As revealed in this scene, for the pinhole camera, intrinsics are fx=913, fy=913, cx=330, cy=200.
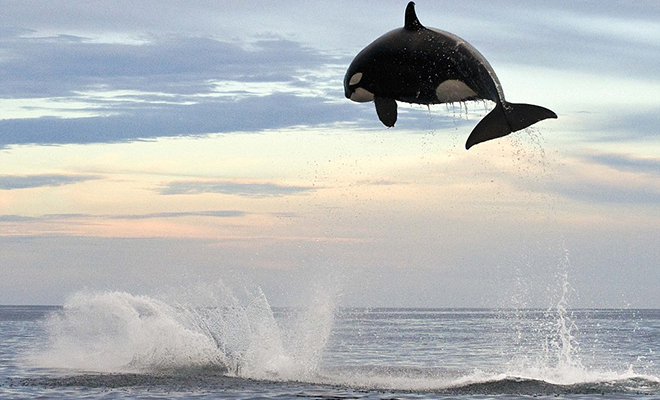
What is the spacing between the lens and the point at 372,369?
31812 mm

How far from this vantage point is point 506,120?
14.8 metres

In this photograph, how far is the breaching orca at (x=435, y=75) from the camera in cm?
1467

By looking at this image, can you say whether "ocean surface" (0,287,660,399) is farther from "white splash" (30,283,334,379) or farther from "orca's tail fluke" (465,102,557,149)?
"orca's tail fluke" (465,102,557,149)

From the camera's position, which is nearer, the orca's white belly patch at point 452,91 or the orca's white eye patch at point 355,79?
the orca's white belly patch at point 452,91

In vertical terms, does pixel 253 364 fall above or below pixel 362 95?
below

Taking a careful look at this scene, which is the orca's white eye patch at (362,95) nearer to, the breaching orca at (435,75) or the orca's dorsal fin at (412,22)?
the breaching orca at (435,75)

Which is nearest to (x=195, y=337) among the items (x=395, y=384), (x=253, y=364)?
(x=253, y=364)

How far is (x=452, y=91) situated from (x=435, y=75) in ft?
1.26

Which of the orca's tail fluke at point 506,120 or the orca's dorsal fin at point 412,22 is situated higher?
the orca's dorsal fin at point 412,22

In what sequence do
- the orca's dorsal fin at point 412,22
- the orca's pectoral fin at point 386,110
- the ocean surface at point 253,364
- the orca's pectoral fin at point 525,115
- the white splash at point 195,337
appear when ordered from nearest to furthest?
the orca's pectoral fin at point 525,115 → the orca's dorsal fin at point 412,22 → the orca's pectoral fin at point 386,110 → the ocean surface at point 253,364 → the white splash at point 195,337

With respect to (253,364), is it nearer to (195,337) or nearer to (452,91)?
(195,337)

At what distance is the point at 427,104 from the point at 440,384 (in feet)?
42.8

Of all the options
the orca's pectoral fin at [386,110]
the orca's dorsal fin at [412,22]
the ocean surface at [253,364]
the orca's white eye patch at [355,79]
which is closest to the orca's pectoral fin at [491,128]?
the orca's pectoral fin at [386,110]

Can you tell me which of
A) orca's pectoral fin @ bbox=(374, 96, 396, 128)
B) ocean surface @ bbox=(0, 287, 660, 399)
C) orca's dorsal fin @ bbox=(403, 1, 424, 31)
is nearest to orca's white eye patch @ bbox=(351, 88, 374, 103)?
orca's pectoral fin @ bbox=(374, 96, 396, 128)
